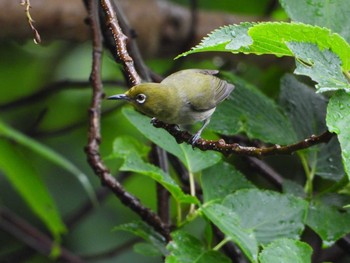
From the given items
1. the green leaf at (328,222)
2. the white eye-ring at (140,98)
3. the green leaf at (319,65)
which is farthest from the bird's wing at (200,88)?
the green leaf at (319,65)

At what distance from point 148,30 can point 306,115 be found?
121cm

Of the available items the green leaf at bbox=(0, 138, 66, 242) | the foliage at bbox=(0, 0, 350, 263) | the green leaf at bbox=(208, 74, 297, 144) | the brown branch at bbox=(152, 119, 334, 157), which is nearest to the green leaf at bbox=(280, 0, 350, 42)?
the foliage at bbox=(0, 0, 350, 263)

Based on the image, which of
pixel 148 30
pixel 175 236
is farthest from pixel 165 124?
pixel 148 30

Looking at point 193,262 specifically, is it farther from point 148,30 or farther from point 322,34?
point 148,30

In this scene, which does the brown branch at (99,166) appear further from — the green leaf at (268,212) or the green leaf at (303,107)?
the green leaf at (303,107)

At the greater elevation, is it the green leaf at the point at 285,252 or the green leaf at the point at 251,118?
the green leaf at the point at 285,252

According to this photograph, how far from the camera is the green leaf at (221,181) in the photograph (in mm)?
1966

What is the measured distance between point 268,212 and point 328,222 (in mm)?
156

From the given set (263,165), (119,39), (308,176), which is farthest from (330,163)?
(119,39)

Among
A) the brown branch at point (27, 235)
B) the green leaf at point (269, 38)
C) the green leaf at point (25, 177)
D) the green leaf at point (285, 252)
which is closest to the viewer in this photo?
the green leaf at point (269, 38)

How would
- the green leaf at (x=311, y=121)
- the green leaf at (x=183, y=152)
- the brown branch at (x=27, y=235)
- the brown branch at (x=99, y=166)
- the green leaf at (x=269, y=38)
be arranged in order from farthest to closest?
the brown branch at (x=27, y=235), the green leaf at (x=311, y=121), the green leaf at (x=183, y=152), the brown branch at (x=99, y=166), the green leaf at (x=269, y=38)

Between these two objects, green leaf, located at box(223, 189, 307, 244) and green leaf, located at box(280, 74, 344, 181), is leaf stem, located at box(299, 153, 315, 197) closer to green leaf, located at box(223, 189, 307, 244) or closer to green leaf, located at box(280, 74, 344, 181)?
green leaf, located at box(280, 74, 344, 181)

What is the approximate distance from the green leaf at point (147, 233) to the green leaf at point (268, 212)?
0.63 ft

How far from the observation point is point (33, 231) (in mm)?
3336
